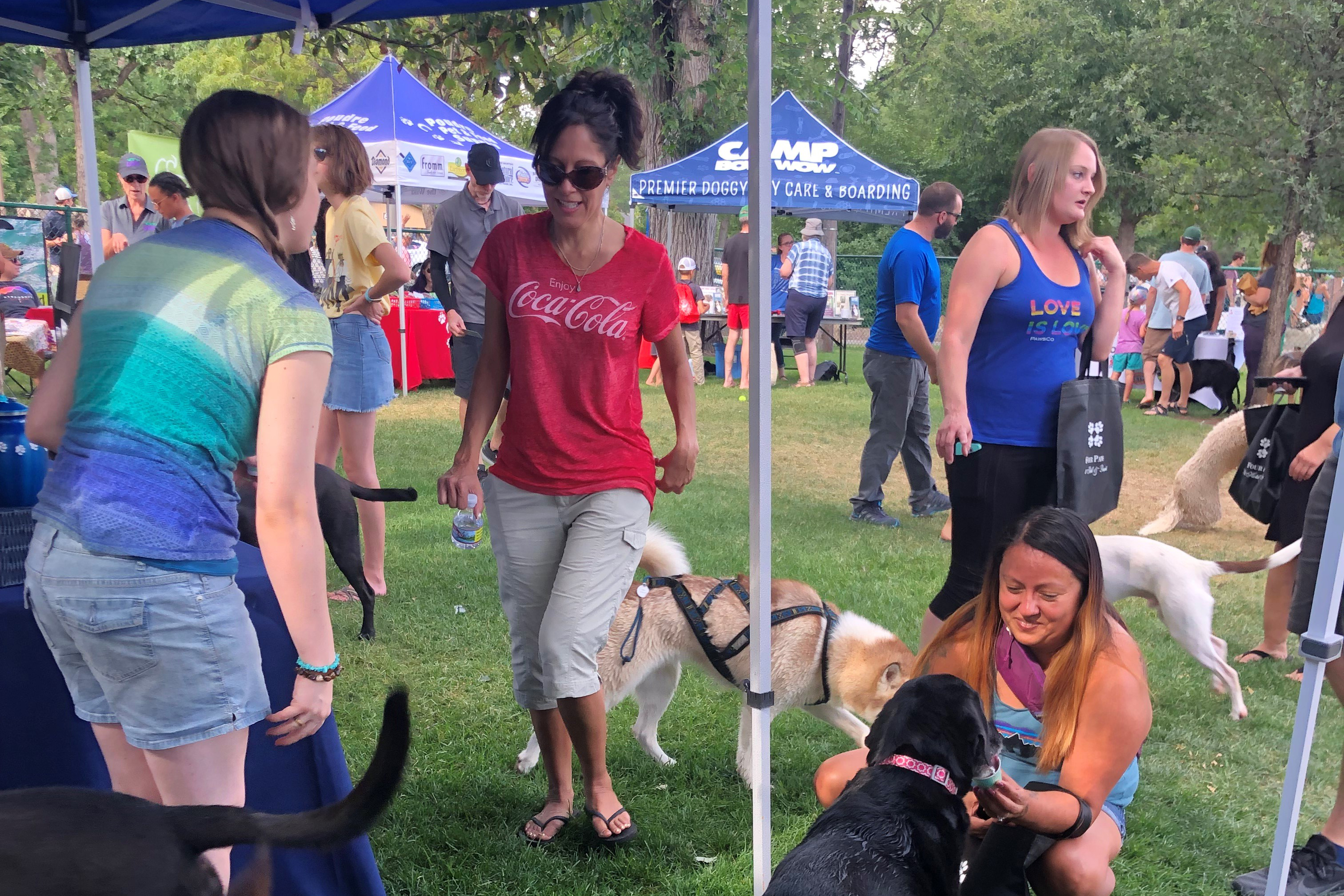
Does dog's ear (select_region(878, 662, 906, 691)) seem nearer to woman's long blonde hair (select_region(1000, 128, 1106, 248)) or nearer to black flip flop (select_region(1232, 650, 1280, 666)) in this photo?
woman's long blonde hair (select_region(1000, 128, 1106, 248))

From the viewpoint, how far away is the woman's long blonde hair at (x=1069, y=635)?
2.07m

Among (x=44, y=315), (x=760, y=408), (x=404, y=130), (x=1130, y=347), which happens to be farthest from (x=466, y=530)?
(x=1130, y=347)

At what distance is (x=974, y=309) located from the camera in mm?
2932

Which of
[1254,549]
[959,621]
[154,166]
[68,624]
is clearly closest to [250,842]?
[68,624]

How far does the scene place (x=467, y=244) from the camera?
5.82 m

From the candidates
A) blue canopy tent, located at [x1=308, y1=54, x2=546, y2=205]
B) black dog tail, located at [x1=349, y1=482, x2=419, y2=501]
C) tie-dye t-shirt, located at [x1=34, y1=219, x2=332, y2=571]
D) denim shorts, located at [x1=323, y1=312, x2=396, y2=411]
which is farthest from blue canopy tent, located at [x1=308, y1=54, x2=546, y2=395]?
tie-dye t-shirt, located at [x1=34, y1=219, x2=332, y2=571]

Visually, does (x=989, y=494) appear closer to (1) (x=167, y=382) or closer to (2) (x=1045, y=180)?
(2) (x=1045, y=180)

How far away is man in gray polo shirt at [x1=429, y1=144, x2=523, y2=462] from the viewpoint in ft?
18.8

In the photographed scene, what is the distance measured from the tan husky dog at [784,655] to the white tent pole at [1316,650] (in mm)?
1036

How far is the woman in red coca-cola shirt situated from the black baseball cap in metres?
3.20

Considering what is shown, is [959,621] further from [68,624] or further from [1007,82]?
[1007,82]

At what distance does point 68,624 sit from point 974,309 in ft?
7.92

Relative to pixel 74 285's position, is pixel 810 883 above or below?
below

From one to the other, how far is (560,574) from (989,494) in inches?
53.3
